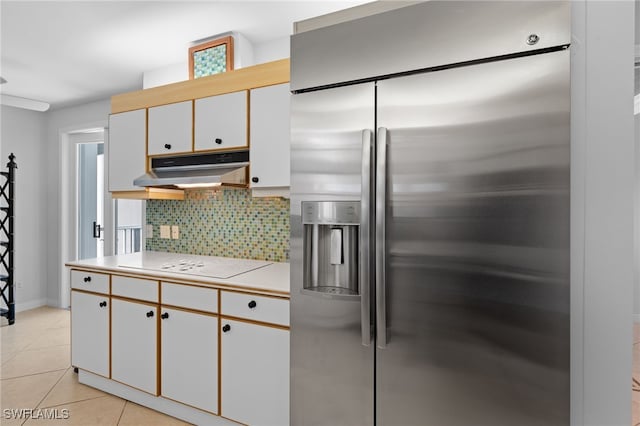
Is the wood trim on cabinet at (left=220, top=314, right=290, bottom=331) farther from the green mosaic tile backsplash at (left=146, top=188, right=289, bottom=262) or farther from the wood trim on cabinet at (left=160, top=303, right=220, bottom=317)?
the green mosaic tile backsplash at (left=146, top=188, right=289, bottom=262)

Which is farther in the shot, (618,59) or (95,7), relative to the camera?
(95,7)

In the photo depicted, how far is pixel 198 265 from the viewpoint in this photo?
2.31 metres

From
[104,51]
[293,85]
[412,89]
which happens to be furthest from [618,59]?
[104,51]

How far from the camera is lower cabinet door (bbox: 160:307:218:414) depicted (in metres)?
1.85

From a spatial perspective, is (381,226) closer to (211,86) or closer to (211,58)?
(211,86)

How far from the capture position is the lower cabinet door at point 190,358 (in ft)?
6.08

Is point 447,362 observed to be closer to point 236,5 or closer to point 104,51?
Result: point 236,5

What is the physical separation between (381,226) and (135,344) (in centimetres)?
181

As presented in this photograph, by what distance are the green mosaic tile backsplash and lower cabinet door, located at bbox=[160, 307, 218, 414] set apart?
0.73m

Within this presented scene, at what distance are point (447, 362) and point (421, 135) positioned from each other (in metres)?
0.85

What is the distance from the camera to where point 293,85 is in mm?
1506

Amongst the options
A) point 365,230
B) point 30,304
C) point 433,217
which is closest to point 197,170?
point 365,230

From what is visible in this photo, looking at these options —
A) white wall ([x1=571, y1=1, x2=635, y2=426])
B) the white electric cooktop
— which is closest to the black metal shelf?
the white electric cooktop

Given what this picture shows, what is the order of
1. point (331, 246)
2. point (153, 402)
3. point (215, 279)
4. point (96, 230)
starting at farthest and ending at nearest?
point (96, 230) < point (153, 402) < point (215, 279) < point (331, 246)
